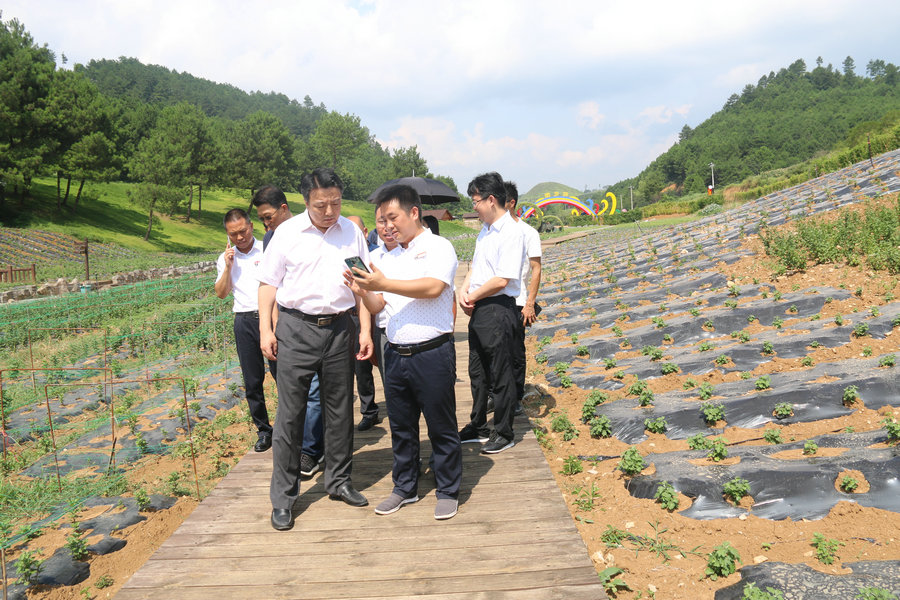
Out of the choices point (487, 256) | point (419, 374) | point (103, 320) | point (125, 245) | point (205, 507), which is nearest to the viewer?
point (419, 374)

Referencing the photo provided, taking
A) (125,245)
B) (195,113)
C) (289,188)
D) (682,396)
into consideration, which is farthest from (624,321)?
(289,188)

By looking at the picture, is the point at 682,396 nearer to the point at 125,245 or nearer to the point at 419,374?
the point at 419,374

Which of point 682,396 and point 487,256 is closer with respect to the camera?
point 487,256

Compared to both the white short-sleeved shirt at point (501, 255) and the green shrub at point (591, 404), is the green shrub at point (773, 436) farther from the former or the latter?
the white short-sleeved shirt at point (501, 255)

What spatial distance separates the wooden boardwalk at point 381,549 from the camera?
9.46ft

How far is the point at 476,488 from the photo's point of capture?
402 centimetres

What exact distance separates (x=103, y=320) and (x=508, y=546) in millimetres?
13946

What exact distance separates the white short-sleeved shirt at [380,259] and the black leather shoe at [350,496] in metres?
1.22

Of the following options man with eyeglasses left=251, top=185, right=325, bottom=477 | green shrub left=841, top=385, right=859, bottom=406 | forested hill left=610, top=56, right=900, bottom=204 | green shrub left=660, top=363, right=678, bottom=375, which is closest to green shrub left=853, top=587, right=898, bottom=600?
green shrub left=841, top=385, right=859, bottom=406

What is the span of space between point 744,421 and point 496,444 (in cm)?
208

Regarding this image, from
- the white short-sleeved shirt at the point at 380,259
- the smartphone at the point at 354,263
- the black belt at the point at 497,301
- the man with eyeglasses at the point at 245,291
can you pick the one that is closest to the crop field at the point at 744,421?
the black belt at the point at 497,301

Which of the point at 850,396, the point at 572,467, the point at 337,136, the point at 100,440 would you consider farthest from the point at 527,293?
the point at 337,136

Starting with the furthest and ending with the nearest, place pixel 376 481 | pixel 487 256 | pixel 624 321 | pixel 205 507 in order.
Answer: pixel 624 321, pixel 487 256, pixel 376 481, pixel 205 507

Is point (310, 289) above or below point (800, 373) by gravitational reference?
above
